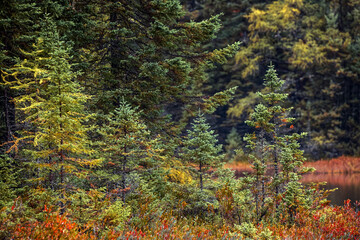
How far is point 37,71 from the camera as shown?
6.06 meters

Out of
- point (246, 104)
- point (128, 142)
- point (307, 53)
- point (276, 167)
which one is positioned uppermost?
point (307, 53)

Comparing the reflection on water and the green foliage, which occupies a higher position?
the green foliage

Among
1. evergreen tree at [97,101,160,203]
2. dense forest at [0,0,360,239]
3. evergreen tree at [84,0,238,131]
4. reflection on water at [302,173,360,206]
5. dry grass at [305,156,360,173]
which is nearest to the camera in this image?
dense forest at [0,0,360,239]

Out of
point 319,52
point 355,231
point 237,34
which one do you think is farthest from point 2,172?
point 237,34

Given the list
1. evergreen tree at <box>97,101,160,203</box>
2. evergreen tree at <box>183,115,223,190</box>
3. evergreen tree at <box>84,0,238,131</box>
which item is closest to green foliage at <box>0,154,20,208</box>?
evergreen tree at <box>97,101,160,203</box>

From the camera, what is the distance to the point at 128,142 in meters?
6.49

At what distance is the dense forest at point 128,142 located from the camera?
5.60m

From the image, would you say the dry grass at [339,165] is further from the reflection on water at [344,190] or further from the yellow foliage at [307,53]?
the yellow foliage at [307,53]

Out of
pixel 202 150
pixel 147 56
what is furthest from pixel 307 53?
pixel 202 150

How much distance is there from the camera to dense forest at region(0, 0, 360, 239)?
5602 millimetres

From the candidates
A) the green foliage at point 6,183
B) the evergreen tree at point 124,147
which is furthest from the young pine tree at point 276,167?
the green foliage at point 6,183

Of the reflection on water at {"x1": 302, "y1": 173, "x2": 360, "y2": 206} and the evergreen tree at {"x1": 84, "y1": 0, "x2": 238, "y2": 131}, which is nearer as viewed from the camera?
the evergreen tree at {"x1": 84, "y1": 0, "x2": 238, "y2": 131}

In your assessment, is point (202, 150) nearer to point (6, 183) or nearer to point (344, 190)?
point (6, 183)

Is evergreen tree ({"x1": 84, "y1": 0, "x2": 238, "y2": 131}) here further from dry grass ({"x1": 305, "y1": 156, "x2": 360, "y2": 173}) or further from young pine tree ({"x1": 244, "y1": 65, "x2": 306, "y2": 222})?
dry grass ({"x1": 305, "y1": 156, "x2": 360, "y2": 173})
